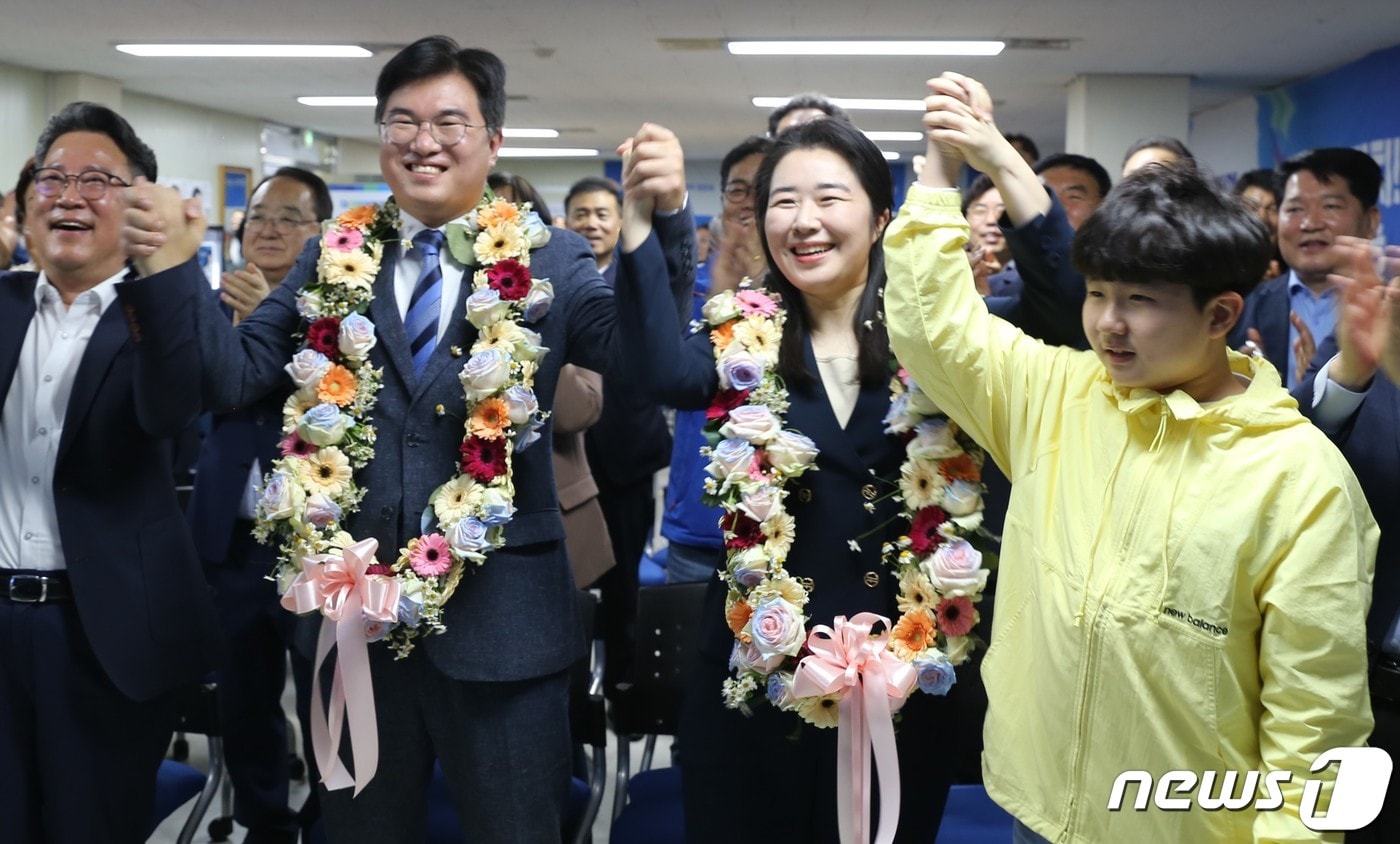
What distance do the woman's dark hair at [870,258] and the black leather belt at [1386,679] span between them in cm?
96

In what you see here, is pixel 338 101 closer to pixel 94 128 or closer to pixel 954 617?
pixel 94 128

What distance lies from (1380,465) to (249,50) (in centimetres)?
1030

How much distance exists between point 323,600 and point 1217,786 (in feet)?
4.68

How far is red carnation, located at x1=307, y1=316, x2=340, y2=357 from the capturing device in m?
2.21

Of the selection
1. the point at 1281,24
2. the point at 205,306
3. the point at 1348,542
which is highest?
the point at 1281,24

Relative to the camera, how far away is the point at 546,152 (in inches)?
765

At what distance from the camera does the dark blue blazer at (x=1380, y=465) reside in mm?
1914

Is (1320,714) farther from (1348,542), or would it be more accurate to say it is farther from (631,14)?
(631,14)

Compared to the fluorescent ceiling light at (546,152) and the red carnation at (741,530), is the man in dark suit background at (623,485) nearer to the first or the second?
the red carnation at (741,530)

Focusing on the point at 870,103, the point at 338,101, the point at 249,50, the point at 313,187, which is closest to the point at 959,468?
the point at 313,187

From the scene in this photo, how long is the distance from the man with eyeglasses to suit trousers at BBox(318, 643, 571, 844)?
505mm

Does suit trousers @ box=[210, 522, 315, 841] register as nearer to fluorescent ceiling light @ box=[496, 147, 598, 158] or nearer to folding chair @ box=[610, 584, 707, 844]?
folding chair @ box=[610, 584, 707, 844]

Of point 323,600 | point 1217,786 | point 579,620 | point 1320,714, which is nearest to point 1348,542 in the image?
point 1320,714

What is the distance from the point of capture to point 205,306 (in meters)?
2.04
